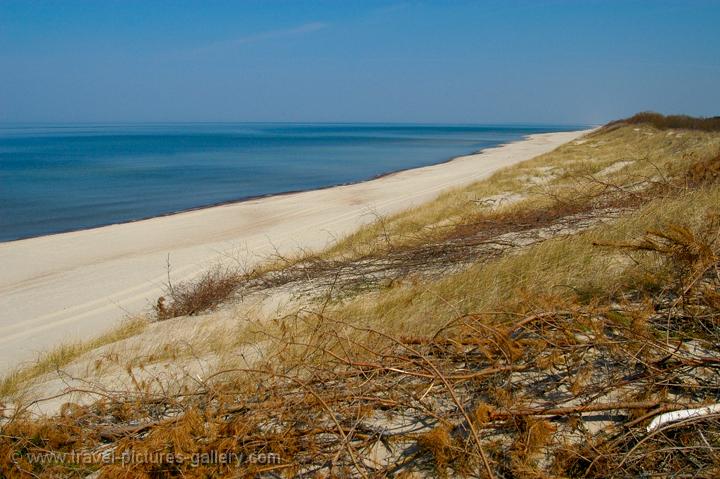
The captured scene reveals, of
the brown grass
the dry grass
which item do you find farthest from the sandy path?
the brown grass

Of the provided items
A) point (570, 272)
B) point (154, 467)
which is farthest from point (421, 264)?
point (154, 467)

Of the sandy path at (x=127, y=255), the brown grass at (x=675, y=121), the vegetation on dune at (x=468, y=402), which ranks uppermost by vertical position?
the brown grass at (x=675, y=121)

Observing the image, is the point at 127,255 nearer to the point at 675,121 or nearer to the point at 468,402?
the point at 468,402

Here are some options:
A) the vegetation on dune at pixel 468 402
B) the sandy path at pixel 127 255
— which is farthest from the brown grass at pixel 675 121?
the vegetation on dune at pixel 468 402

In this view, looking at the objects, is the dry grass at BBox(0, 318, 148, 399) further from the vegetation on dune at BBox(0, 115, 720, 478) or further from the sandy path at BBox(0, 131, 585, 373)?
the vegetation on dune at BBox(0, 115, 720, 478)

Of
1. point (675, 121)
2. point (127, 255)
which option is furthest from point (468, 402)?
point (675, 121)

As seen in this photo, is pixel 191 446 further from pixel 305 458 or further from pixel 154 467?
pixel 305 458

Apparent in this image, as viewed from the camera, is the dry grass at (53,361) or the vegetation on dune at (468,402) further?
the dry grass at (53,361)

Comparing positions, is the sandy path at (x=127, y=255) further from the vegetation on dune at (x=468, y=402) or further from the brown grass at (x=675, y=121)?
the brown grass at (x=675, y=121)

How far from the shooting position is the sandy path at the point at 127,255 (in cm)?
898

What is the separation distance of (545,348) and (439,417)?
0.84 m

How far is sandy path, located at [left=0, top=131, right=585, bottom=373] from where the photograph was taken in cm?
898

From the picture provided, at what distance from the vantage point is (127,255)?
13.9 metres

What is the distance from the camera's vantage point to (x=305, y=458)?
2.55 metres
